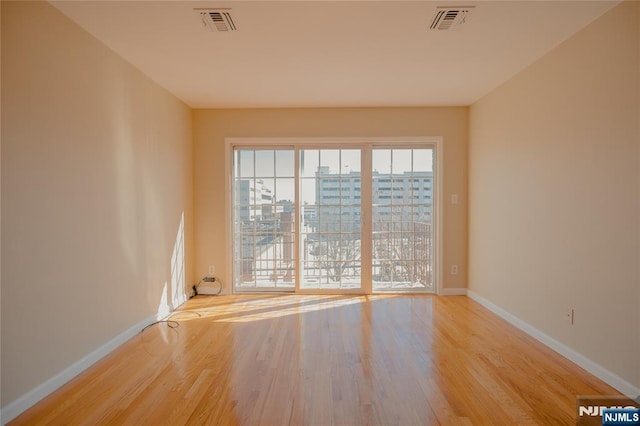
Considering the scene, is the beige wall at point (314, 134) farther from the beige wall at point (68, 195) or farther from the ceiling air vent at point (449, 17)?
the ceiling air vent at point (449, 17)

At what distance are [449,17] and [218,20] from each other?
1.60 meters

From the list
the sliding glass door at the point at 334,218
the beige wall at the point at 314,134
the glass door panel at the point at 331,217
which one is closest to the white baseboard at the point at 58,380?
the beige wall at the point at 314,134

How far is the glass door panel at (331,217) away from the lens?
4629 mm

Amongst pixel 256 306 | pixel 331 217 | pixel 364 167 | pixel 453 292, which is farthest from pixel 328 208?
pixel 453 292

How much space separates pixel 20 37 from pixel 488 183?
4246mm

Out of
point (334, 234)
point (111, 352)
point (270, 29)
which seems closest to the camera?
point (270, 29)

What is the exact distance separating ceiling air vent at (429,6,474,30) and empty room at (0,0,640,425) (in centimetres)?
1

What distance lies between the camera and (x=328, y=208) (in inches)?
183

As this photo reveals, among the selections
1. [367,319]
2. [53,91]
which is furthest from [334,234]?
[53,91]

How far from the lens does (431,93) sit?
3.95 m

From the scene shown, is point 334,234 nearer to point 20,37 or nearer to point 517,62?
point 517,62

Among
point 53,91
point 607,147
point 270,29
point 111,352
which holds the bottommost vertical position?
point 111,352

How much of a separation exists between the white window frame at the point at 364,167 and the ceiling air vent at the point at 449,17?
205 cm

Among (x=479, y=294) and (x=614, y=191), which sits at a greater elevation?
(x=614, y=191)
